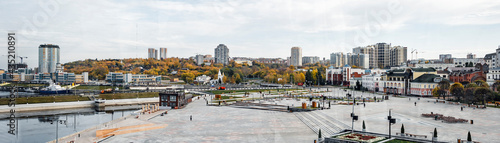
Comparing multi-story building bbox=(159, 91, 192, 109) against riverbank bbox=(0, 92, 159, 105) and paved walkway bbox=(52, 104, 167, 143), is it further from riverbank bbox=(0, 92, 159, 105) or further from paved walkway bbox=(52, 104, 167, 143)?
riverbank bbox=(0, 92, 159, 105)

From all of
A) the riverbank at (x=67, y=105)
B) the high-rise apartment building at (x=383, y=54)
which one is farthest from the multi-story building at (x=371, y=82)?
the high-rise apartment building at (x=383, y=54)

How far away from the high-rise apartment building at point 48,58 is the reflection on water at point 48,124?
70.6 m

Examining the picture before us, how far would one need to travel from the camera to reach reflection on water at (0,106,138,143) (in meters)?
30.3

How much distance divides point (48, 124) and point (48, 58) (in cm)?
9745

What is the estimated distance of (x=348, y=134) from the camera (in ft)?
77.2

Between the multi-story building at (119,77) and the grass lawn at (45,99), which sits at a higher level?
the multi-story building at (119,77)

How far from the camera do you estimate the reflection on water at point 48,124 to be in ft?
99.4

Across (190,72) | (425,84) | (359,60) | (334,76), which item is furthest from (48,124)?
(359,60)

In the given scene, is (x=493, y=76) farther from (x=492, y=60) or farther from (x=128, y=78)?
(x=128, y=78)

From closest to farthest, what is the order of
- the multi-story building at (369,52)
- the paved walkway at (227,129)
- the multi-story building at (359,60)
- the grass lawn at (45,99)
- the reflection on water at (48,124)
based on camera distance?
the paved walkway at (227,129) < the reflection on water at (48,124) < the grass lawn at (45,99) < the multi-story building at (359,60) < the multi-story building at (369,52)

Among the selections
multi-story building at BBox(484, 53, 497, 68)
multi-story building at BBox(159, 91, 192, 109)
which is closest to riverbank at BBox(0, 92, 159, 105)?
multi-story building at BBox(159, 91, 192, 109)

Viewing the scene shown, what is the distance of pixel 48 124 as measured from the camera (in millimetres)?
37625

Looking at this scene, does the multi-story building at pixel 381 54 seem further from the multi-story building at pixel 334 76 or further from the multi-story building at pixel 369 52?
the multi-story building at pixel 334 76

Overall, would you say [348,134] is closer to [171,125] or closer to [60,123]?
[171,125]
